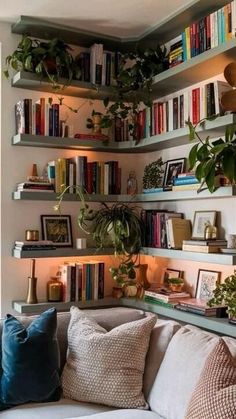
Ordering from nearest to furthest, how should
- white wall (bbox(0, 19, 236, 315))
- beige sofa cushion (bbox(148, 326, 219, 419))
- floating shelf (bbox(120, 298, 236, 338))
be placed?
beige sofa cushion (bbox(148, 326, 219, 419)) → floating shelf (bbox(120, 298, 236, 338)) → white wall (bbox(0, 19, 236, 315))

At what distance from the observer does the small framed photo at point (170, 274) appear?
10.9 ft

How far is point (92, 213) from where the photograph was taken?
3.53 m

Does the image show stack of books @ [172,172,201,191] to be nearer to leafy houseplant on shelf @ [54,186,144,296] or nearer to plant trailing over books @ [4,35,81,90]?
leafy houseplant on shelf @ [54,186,144,296]

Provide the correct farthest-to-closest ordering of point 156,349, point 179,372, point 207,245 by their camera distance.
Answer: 1. point 207,245
2. point 156,349
3. point 179,372

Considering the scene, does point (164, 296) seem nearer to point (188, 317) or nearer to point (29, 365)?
point (188, 317)

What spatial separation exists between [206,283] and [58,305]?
1.04 meters

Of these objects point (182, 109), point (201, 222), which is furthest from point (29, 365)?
point (182, 109)

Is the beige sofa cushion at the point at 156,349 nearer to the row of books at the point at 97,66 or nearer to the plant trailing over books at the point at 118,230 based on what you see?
the plant trailing over books at the point at 118,230

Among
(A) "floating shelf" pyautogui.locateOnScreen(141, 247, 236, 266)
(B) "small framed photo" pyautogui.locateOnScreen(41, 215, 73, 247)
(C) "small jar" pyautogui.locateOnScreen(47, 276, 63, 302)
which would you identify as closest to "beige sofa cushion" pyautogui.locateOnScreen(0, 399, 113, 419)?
(A) "floating shelf" pyautogui.locateOnScreen(141, 247, 236, 266)

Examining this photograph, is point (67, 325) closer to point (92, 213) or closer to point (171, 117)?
point (92, 213)

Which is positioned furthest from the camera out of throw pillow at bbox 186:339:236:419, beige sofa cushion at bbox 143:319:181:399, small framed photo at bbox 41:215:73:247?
small framed photo at bbox 41:215:73:247

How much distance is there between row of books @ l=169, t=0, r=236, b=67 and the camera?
2.61 metres

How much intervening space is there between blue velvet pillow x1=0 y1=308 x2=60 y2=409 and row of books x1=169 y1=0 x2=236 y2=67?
1.86m

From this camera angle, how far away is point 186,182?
116 inches
